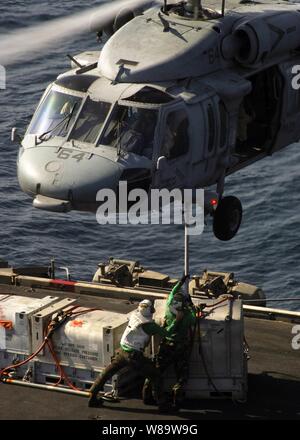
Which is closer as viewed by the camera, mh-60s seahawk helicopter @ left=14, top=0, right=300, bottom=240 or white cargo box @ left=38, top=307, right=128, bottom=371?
white cargo box @ left=38, top=307, right=128, bottom=371

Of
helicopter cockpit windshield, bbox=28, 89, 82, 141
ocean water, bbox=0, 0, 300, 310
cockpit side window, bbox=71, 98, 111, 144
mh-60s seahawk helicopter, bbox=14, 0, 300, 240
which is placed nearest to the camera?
mh-60s seahawk helicopter, bbox=14, 0, 300, 240

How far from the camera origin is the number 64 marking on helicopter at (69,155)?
32.2 metres

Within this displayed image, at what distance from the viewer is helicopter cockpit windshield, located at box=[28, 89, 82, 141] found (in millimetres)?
33156

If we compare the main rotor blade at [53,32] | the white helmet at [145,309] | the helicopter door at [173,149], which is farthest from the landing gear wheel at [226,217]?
the white helmet at [145,309]

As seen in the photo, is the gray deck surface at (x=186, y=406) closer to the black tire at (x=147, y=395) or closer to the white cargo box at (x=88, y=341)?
the black tire at (x=147, y=395)

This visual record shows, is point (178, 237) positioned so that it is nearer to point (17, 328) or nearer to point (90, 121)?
point (90, 121)

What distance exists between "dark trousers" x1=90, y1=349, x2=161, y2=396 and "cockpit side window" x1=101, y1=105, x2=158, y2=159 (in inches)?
195

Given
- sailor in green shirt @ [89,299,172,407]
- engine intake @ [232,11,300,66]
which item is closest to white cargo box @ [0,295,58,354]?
sailor in green shirt @ [89,299,172,407]

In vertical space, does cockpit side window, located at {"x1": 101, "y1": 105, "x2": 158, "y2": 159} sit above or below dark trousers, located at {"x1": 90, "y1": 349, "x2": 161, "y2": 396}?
above

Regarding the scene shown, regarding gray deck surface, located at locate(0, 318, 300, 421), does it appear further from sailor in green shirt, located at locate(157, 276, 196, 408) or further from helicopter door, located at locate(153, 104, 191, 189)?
helicopter door, located at locate(153, 104, 191, 189)

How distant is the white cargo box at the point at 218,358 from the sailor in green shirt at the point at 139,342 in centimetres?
94

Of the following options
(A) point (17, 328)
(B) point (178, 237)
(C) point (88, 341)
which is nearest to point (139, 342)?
(C) point (88, 341)

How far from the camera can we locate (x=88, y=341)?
103 feet
